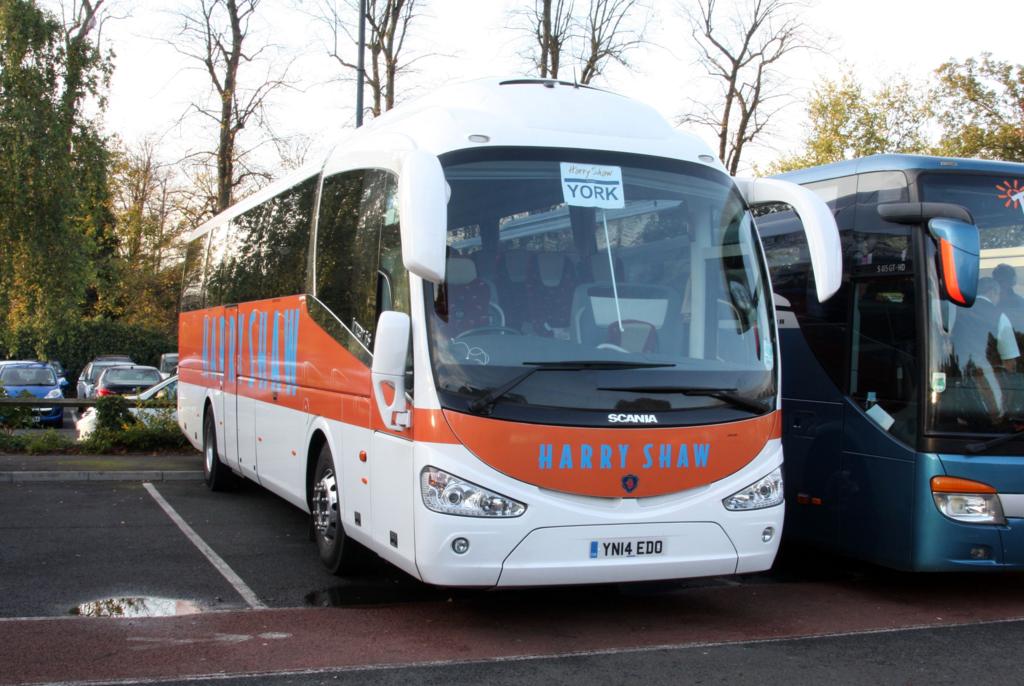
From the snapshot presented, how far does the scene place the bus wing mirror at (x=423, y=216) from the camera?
5.70m

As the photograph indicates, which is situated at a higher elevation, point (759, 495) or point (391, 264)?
point (391, 264)

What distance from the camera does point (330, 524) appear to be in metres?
7.93

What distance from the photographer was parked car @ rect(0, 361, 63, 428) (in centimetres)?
2820

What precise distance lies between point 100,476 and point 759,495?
32.7 feet

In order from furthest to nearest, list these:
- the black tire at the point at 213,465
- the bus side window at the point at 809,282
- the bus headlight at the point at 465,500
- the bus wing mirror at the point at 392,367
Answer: the black tire at the point at 213,465 → the bus side window at the point at 809,282 → the bus wing mirror at the point at 392,367 → the bus headlight at the point at 465,500

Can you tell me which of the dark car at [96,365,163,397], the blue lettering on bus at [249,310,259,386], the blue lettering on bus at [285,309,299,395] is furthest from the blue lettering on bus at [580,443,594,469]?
the dark car at [96,365,163,397]

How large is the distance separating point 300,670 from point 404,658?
0.59 metres

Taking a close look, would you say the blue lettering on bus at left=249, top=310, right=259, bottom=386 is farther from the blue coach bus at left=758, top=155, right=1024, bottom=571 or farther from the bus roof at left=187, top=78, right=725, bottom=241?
the blue coach bus at left=758, top=155, right=1024, bottom=571

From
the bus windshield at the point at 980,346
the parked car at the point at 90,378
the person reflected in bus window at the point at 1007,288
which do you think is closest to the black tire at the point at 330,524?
the bus windshield at the point at 980,346

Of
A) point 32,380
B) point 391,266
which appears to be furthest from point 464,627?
point 32,380

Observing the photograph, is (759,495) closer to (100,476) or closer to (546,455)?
(546,455)

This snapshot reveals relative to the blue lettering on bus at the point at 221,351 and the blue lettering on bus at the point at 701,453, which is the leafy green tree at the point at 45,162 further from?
the blue lettering on bus at the point at 701,453

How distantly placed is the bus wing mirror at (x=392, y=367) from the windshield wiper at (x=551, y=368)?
0.50 meters

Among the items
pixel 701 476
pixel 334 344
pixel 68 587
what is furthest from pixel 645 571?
pixel 68 587
